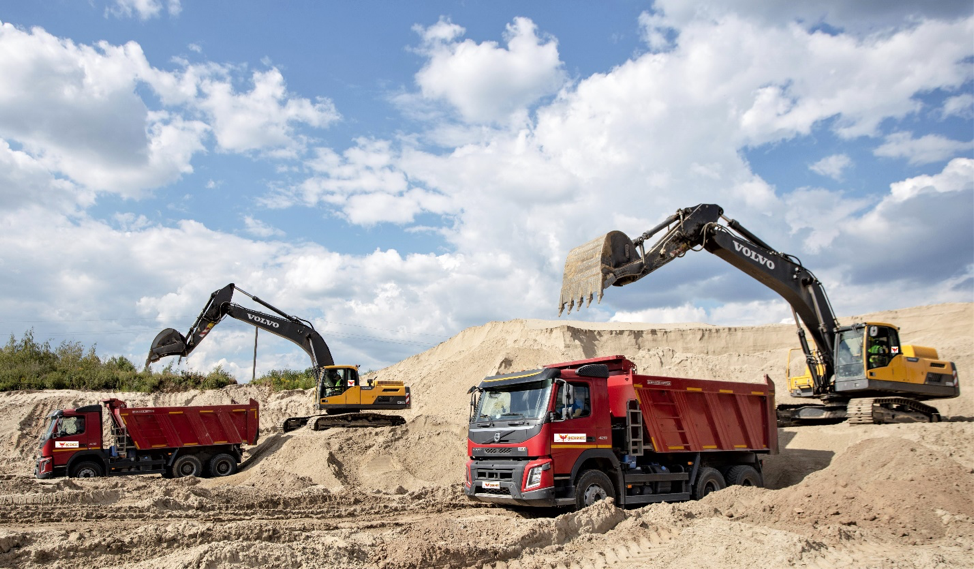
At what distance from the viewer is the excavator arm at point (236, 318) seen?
2061cm

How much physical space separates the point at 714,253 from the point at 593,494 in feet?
22.4

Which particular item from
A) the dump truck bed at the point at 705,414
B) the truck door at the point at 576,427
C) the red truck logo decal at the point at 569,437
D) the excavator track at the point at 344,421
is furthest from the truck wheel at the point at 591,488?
the excavator track at the point at 344,421

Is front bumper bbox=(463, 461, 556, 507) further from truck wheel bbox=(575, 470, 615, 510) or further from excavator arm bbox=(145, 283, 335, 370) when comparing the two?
excavator arm bbox=(145, 283, 335, 370)

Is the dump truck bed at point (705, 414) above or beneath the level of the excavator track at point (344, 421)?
above

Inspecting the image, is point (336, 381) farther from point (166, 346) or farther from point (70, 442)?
point (70, 442)

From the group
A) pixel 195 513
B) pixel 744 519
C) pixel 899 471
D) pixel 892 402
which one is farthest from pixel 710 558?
pixel 892 402

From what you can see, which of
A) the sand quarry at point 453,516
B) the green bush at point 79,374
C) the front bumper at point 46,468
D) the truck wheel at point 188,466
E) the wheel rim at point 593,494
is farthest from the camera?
the green bush at point 79,374

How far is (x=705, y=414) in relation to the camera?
1266 cm

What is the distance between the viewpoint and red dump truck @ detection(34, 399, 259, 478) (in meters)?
17.9

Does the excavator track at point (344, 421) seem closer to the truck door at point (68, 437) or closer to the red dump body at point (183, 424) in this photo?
the red dump body at point (183, 424)

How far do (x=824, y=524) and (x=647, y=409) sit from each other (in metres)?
3.25

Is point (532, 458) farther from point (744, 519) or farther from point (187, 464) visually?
point (187, 464)

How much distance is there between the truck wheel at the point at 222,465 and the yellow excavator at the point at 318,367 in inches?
108

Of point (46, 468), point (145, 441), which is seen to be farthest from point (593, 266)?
point (46, 468)
